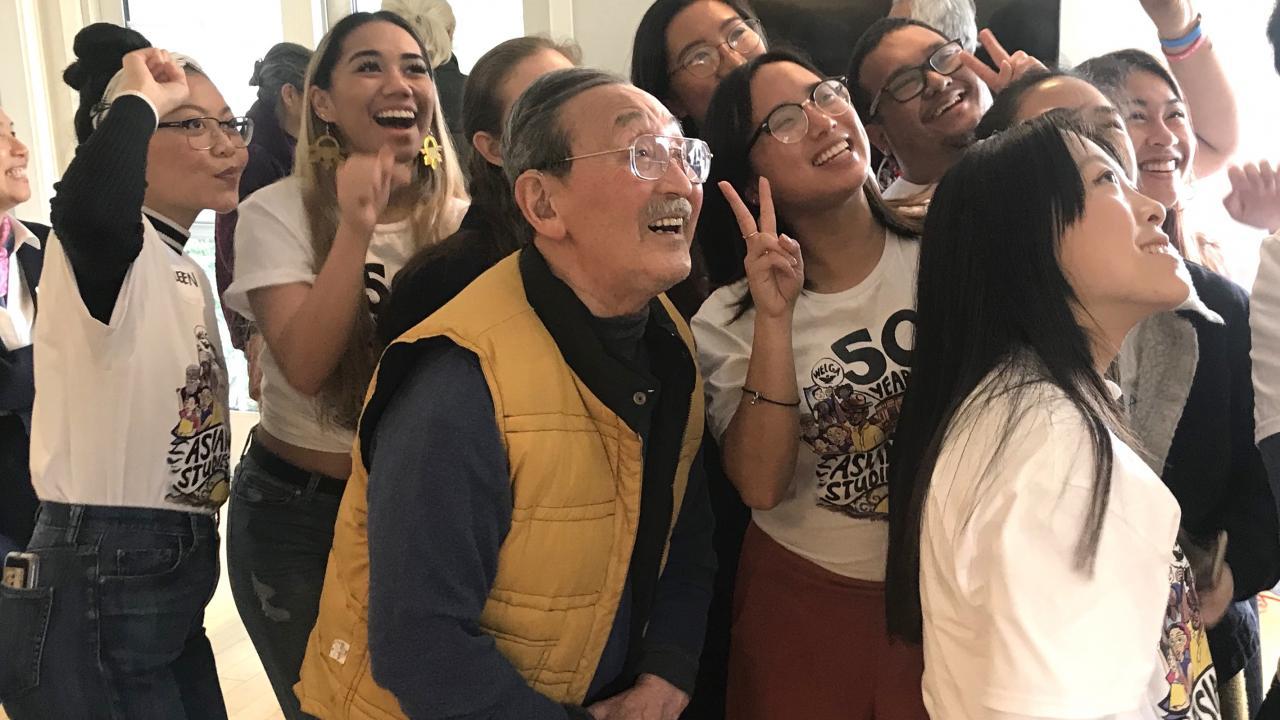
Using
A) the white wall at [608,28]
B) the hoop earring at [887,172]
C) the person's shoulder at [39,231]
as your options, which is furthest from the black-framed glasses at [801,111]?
the white wall at [608,28]

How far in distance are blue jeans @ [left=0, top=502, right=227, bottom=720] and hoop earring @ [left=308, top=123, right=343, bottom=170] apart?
66 centimetres

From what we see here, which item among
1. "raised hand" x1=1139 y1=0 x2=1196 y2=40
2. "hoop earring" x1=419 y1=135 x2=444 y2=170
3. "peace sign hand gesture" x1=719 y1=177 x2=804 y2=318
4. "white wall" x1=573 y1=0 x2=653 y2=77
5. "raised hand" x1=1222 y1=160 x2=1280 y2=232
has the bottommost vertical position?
"peace sign hand gesture" x1=719 y1=177 x2=804 y2=318

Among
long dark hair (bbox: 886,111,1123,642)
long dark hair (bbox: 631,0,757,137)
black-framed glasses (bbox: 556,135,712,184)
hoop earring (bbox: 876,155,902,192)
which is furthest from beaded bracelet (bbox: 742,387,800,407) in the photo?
hoop earring (bbox: 876,155,902,192)

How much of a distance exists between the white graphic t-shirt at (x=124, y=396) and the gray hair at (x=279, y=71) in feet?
4.01

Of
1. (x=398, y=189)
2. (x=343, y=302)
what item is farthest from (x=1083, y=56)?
(x=343, y=302)

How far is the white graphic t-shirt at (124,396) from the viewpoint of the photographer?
1540 mm

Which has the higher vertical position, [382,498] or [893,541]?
[382,498]

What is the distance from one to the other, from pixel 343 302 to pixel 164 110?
465 millimetres

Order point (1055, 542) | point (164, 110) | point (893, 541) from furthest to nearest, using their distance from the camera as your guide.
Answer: point (164, 110)
point (893, 541)
point (1055, 542)

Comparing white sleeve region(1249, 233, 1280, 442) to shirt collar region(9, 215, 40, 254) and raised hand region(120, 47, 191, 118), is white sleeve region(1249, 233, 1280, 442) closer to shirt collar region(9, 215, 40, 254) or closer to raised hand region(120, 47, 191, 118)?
raised hand region(120, 47, 191, 118)

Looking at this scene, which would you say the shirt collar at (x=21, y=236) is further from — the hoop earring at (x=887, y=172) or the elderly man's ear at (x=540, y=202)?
the hoop earring at (x=887, y=172)

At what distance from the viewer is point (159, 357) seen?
1.59 m

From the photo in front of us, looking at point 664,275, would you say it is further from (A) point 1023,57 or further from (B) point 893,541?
(A) point 1023,57

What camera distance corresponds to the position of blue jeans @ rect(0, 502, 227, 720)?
149 cm
